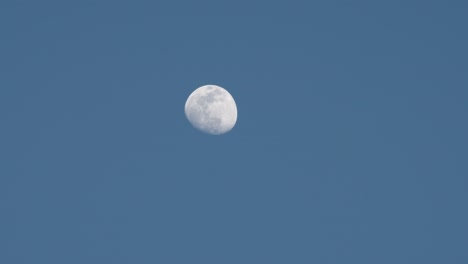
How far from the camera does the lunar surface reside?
177 feet

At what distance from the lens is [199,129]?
53562 millimetres

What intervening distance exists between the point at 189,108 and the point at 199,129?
256cm

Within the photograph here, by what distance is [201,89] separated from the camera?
187 ft

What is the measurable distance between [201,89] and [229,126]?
4.47 metres

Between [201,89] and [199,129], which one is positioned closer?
[199,129]

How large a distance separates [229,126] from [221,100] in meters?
2.49

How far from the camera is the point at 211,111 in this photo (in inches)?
2141

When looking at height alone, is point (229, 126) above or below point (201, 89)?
below

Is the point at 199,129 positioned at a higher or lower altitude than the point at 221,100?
lower

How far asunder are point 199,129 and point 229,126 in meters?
3.65

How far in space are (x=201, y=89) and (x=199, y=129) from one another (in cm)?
518

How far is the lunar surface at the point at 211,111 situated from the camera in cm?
5397

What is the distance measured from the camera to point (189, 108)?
180 ft
